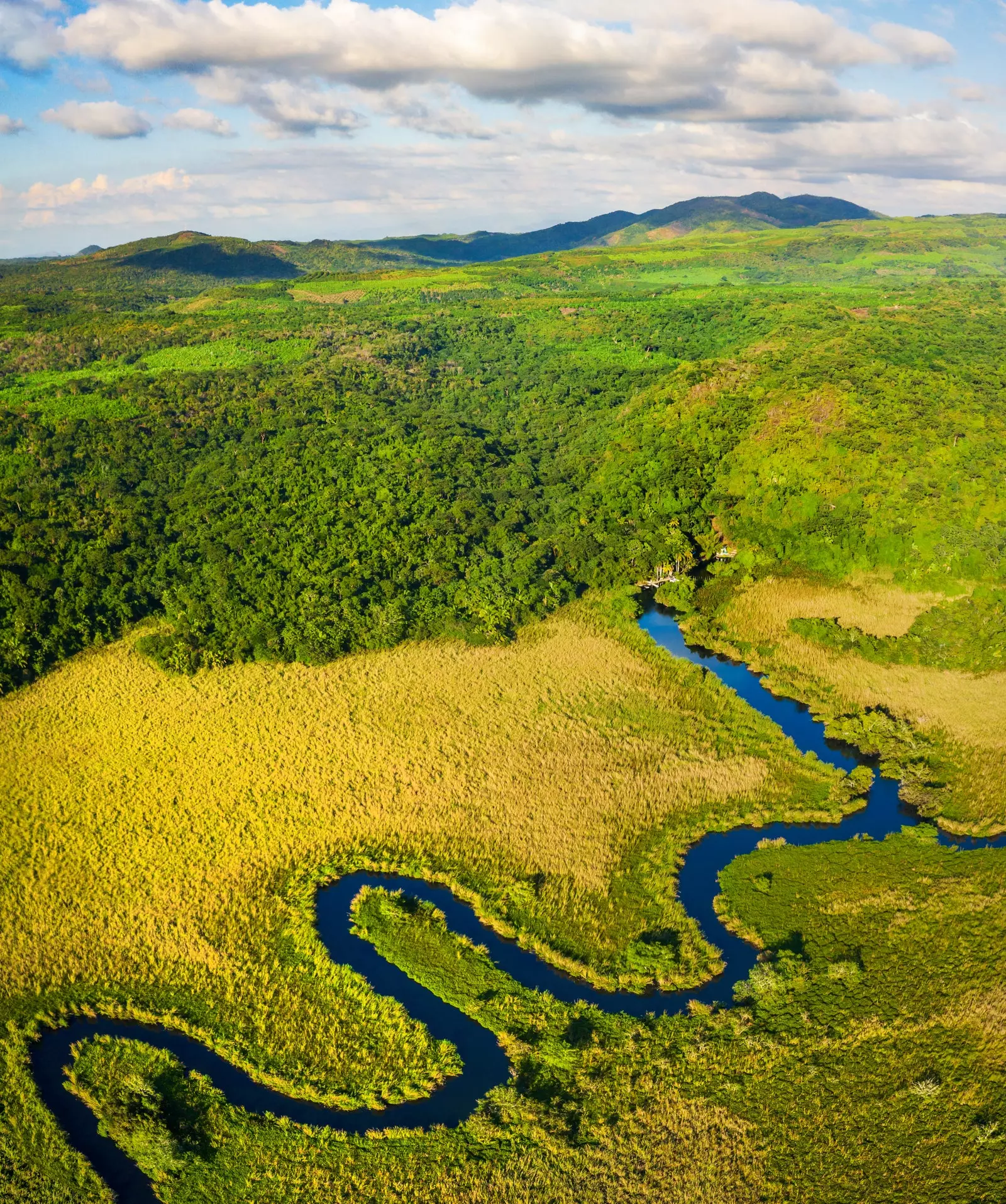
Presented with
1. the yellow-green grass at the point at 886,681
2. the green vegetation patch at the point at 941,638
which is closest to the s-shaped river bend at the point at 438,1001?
the yellow-green grass at the point at 886,681

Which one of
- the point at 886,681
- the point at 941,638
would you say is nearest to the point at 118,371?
the point at 886,681

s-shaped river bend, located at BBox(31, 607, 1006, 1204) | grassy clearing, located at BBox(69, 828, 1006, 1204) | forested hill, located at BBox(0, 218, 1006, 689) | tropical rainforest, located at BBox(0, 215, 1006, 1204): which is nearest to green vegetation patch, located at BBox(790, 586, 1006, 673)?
tropical rainforest, located at BBox(0, 215, 1006, 1204)

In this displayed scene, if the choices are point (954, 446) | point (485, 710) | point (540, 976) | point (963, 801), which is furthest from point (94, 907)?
point (954, 446)

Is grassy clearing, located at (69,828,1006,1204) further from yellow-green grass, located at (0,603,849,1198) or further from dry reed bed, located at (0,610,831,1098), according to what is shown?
dry reed bed, located at (0,610,831,1098)

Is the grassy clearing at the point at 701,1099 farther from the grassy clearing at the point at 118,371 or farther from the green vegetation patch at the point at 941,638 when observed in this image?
the grassy clearing at the point at 118,371

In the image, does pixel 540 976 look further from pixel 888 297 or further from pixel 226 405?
pixel 888 297

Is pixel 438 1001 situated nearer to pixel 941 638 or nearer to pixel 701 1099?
pixel 701 1099
